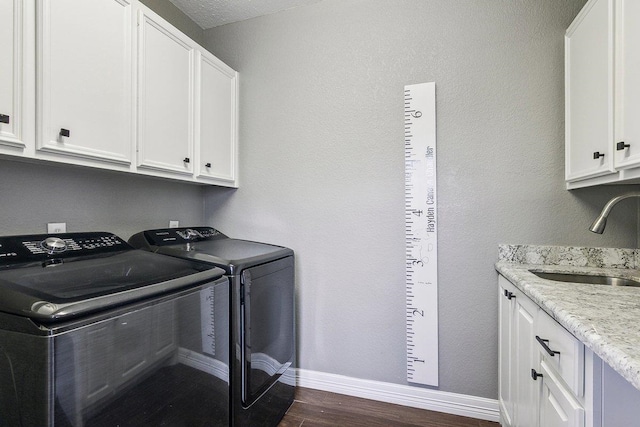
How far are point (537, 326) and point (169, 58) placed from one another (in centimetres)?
216

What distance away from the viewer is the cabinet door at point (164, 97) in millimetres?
1543

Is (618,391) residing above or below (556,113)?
below

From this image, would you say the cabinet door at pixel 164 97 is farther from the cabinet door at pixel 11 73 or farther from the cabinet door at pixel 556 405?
the cabinet door at pixel 556 405

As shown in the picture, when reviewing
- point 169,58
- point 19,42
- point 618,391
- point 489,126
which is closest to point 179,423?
point 618,391

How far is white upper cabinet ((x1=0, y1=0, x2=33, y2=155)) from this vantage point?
3.32 feet

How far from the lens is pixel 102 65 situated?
1.33 meters

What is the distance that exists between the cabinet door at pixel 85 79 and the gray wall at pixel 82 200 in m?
0.32

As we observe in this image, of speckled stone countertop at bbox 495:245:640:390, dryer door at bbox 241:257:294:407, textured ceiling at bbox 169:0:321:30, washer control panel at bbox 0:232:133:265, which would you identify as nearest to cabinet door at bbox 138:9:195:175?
washer control panel at bbox 0:232:133:265

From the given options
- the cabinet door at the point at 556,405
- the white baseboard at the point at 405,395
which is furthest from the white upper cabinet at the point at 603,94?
the white baseboard at the point at 405,395

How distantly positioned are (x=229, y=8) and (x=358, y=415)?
9.39 feet

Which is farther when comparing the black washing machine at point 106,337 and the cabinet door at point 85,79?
the cabinet door at point 85,79

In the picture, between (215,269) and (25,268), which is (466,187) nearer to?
(215,269)

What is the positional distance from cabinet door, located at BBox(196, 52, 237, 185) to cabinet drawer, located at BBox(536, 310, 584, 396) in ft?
6.19

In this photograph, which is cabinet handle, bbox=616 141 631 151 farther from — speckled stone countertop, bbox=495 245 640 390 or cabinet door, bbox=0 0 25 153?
cabinet door, bbox=0 0 25 153
